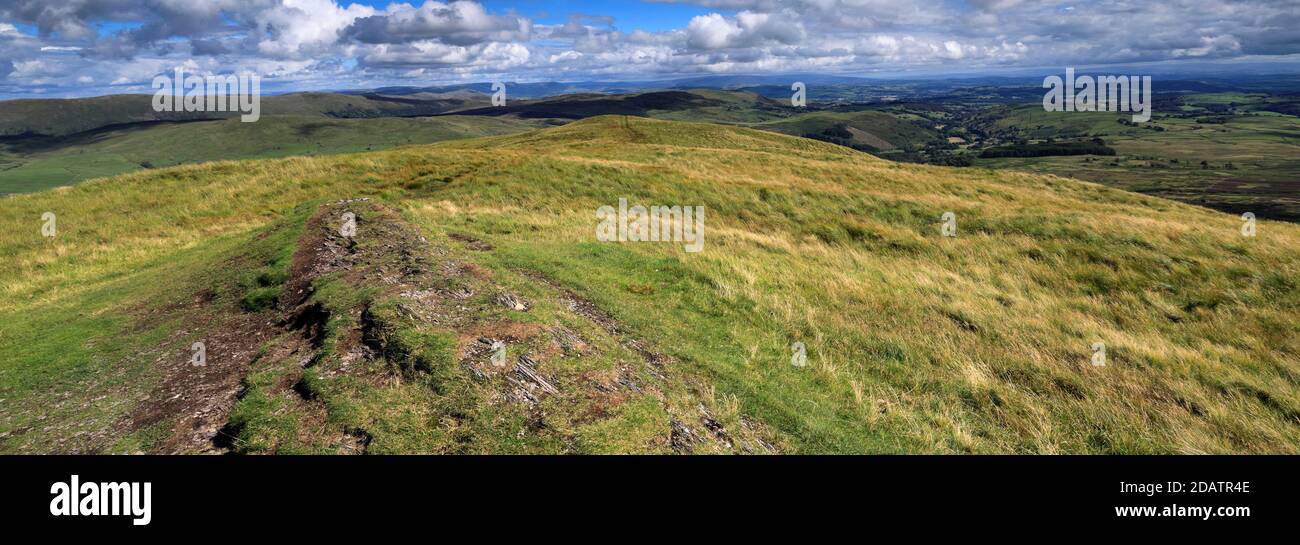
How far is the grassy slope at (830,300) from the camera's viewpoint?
365 inches

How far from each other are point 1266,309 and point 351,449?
21.8 metres

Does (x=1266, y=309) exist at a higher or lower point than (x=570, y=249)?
lower

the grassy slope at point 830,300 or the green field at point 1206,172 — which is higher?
the green field at point 1206,172

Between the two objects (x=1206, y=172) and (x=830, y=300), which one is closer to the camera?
(x=830, y=300)

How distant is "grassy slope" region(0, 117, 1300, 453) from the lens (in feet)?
30.4

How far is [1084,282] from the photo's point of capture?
59.1 feet

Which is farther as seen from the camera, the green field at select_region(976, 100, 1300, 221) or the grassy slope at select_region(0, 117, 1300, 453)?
the green field at select_region(976, 100, 1300, 221)

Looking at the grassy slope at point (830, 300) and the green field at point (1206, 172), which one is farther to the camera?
the green field at point (1206, 172)

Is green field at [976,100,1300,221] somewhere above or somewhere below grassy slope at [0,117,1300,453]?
above

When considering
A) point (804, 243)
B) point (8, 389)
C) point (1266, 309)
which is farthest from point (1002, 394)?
point (8, 389)

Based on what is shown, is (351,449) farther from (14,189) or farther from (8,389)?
(14,189)

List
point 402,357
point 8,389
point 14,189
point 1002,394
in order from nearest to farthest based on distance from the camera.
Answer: point 402,357 → point 8,389 → point 1002,394 → point 14,189

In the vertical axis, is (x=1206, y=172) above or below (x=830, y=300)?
above

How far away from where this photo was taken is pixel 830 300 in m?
15.1
